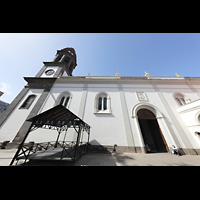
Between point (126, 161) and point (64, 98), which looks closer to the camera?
point (126, 161)

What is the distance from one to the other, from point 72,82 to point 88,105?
493cm

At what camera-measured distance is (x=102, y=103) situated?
9938mm

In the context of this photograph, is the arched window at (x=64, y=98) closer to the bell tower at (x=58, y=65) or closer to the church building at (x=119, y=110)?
the church building at (x=119, y=110)

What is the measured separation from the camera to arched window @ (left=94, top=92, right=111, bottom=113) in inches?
372

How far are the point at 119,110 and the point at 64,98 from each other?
7.69 meters

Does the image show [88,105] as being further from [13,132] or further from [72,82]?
[13,132]

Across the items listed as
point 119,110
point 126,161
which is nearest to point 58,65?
point 119,110

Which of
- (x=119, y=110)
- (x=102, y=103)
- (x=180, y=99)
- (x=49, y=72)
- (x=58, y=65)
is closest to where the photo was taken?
(x=119, y=110)

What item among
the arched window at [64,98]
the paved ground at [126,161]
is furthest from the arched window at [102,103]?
the paved ground at [126,161]

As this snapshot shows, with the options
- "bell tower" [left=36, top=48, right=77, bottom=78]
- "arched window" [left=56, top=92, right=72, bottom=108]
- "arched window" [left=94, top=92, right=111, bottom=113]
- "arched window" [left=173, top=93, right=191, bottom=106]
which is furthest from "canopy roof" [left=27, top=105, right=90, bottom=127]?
"arched window" [left=173, top=93, right=191, bottom=106]

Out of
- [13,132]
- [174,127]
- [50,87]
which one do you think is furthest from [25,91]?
[174,127]

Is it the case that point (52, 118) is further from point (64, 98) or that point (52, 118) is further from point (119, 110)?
point (119, 110)

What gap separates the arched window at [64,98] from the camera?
1012 cm
